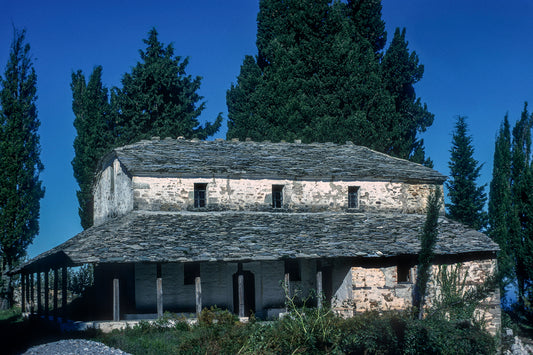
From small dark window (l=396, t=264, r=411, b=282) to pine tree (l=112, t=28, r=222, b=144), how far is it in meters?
17.6

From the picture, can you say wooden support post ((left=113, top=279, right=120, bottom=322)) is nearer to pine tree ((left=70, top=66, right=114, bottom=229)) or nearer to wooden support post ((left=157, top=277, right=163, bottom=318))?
wooden support post ((left=157, top=277, right=163, bottom=318))

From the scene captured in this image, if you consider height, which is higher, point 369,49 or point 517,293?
point 369,49

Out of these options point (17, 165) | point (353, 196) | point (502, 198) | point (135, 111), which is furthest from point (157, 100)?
point (502, 198)

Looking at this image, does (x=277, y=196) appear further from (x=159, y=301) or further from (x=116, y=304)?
(x=116, y=304)

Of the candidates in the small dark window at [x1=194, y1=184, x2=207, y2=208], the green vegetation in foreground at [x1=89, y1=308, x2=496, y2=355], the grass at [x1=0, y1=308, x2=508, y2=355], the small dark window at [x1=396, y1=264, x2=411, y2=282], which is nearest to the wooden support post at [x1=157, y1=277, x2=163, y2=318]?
the grass at [x1=0, y1=308, x2=508, y2=355]

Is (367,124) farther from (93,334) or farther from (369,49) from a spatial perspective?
(93,334)

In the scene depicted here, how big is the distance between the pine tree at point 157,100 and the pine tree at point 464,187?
14329 millimetres

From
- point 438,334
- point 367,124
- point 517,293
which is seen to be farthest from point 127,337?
point 367,124

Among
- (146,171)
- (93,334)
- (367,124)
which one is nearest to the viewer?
(93,334)

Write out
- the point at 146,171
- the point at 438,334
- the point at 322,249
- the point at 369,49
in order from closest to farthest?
the point at 438,334 < the point at 322,249 < the point at 146,171 < the point at 369,49

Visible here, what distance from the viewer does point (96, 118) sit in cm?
3688

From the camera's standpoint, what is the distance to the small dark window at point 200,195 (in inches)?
955

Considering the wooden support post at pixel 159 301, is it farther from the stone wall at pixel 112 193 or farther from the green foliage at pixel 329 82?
the green foliage at pixel 329 82

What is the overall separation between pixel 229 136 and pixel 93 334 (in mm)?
22038
